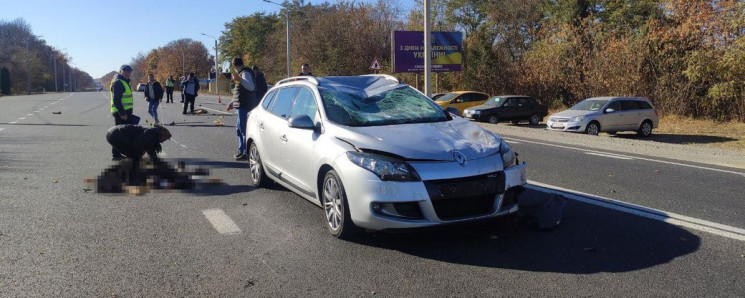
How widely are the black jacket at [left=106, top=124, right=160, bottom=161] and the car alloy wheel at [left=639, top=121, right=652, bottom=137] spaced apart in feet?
56.8

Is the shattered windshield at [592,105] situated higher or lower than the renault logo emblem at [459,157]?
higher

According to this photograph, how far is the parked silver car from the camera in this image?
4535 mm

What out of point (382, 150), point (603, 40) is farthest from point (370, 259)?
point (603, 40)

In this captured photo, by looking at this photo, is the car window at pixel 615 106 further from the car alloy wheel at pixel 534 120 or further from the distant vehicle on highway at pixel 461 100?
the distant vehicle on highway at pixel 461 100

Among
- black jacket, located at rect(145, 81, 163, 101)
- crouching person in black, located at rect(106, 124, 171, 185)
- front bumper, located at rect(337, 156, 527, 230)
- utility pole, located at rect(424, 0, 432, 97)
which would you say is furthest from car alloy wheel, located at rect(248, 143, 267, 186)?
utility pole, located at rect(424, 0, 432, 97)

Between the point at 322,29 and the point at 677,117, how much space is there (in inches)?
1163

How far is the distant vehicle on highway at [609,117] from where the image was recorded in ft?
63.5

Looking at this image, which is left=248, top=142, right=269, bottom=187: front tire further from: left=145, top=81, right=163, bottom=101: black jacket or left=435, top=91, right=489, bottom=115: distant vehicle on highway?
left=435, top=91, right=489, bottom=115: distant vehicle on highway

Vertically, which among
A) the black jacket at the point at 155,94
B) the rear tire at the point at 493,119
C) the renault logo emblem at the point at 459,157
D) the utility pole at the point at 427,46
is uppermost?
the utility pole at the point at 427,46

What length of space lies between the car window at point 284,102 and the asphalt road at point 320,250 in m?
1.04

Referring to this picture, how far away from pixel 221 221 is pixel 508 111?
20281 millimetres

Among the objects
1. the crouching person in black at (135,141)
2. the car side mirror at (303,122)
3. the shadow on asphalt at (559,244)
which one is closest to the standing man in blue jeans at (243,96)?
the crouching person in black at (135,141)

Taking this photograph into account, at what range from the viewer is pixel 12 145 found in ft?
40.7

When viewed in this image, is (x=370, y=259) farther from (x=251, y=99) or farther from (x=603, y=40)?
(x=603, y=40)
